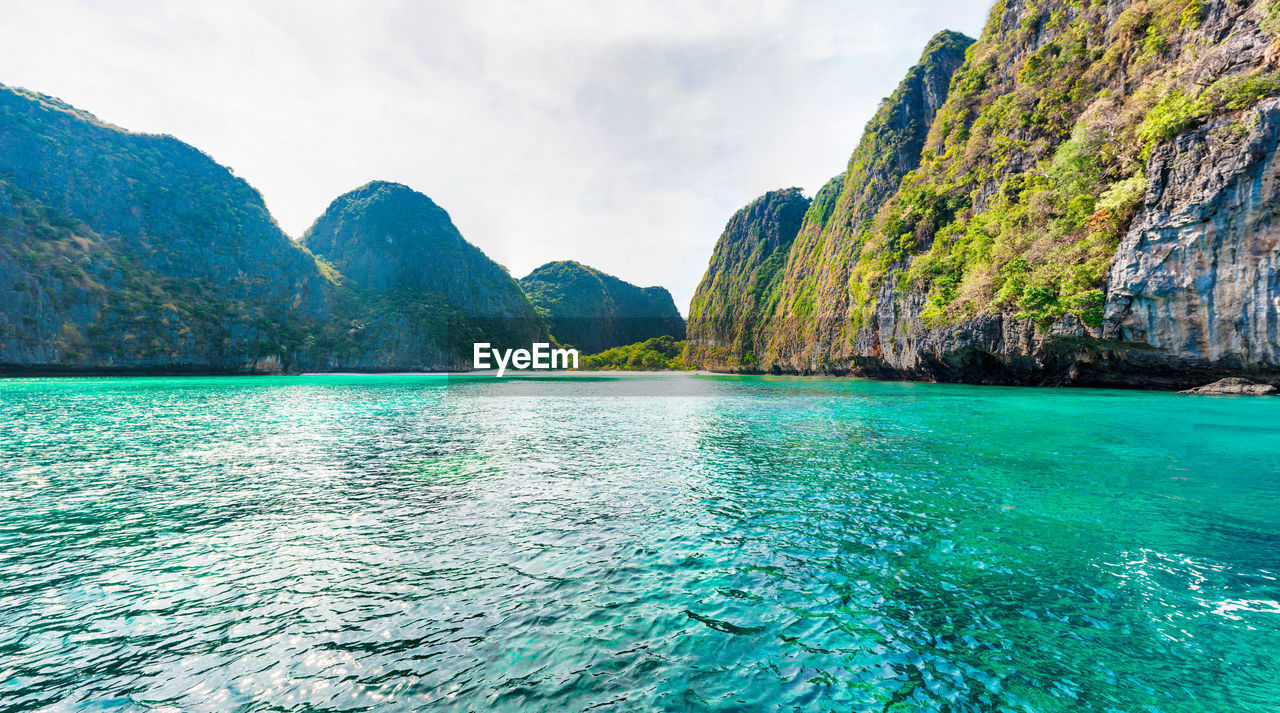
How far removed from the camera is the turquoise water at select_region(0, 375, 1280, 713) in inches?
208

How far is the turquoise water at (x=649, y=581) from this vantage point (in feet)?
17.3

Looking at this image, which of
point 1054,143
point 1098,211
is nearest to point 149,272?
point 1098,211

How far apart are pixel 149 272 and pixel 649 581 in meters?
172

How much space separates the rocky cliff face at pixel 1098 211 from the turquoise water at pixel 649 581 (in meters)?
20.3

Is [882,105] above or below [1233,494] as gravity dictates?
above

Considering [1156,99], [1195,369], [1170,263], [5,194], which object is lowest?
[1195,369]

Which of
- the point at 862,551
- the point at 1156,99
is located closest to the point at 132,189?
the point at 862,551

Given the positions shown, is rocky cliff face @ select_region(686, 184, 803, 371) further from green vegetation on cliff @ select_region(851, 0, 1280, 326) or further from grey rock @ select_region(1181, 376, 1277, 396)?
grey rock @ select_region(1181, 376, 1277, 396)

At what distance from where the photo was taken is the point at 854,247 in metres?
93.8

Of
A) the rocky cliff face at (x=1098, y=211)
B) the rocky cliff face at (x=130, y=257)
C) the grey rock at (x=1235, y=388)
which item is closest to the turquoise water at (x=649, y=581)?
the rocky cliff face at (x=1098, y=211)

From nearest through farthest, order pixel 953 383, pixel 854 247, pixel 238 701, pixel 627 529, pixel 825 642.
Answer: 1. pixel 238 701
2. pixel 825 642
3. pixel 627 529
4. pixel 953 383
5. pixel 854 247

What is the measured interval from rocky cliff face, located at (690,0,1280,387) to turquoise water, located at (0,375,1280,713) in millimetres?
20273

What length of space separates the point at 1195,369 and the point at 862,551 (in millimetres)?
44899

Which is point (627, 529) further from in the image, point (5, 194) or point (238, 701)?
point (5, 194)
